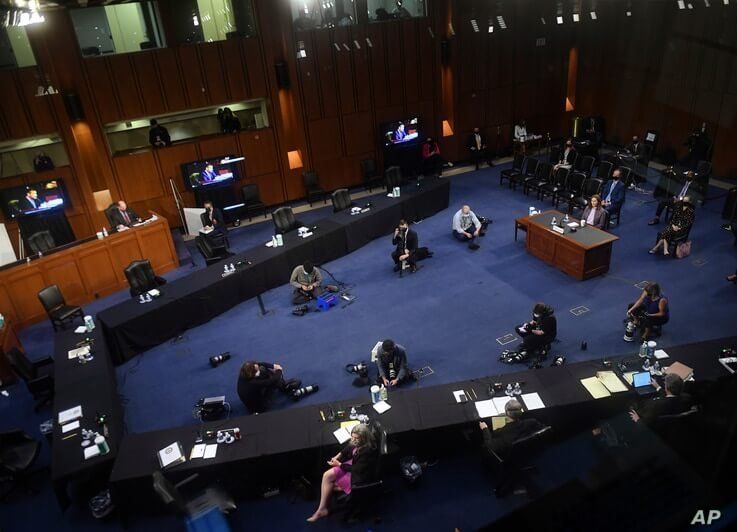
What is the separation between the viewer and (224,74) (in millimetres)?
13461

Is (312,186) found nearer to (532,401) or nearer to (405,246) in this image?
(405,246)

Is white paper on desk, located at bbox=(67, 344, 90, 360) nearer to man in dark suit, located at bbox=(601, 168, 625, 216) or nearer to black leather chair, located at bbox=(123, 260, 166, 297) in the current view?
black leather chair, located at bbox=(123, 260, 166, 297)

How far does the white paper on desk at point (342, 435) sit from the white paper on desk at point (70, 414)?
3303mm

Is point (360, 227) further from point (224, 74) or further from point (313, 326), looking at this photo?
point (224, 74)

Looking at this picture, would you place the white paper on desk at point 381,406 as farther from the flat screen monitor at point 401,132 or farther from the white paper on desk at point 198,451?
the flat screen monitor at point 401,132

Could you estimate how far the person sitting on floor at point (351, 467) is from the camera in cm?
528

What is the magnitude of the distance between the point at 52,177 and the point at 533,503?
14.2 metres

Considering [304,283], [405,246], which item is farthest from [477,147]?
[304,283]

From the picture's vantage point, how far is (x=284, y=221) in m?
11.9

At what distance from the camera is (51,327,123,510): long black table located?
19.0 ft

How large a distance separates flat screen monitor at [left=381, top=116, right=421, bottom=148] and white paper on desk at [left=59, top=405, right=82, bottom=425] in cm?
1134

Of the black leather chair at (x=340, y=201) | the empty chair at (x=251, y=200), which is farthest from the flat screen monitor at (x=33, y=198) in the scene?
the black leather chair at (x=340, y=201)

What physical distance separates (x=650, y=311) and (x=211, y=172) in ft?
35.4

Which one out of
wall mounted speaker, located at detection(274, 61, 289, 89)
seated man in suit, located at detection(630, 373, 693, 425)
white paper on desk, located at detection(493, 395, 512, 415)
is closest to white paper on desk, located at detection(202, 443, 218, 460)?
white paper on desk, located at detection(493, 395, 512, 415)
